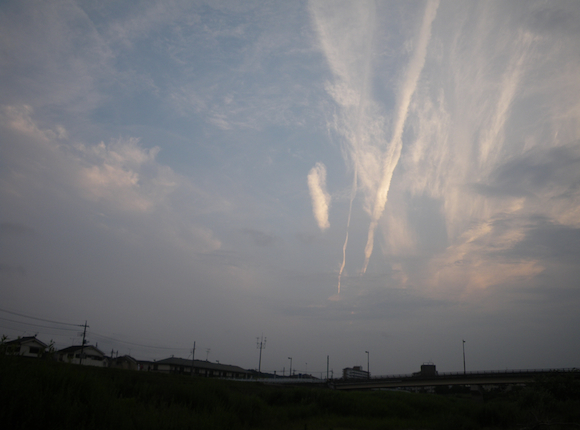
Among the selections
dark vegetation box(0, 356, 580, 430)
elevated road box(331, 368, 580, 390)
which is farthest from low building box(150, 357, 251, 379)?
dark vegetation box(0, 356, 580, 430)

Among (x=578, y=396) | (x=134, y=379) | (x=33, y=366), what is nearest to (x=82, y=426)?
(x=33, y=366)

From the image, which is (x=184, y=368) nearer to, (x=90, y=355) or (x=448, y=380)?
(x=90, y=355)

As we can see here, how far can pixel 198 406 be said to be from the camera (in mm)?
19672

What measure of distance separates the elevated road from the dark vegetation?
20.6 metres

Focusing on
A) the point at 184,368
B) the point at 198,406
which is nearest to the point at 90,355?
the point at 184,368

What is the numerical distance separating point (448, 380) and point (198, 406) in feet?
220

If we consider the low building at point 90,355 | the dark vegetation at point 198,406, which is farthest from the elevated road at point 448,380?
the low building at point 90,355

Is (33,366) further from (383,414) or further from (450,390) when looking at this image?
(450,390)

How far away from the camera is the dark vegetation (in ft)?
31.9

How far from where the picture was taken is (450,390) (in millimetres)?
117375

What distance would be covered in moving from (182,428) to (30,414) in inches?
202

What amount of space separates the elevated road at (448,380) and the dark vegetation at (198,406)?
67.5ft

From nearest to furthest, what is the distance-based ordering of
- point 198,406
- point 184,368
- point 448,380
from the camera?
point 198,406 < point 448,380 < point 184,368

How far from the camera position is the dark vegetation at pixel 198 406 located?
973 cm
